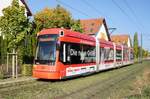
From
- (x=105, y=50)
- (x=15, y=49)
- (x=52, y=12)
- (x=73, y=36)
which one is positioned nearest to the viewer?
(x=73, y=36)

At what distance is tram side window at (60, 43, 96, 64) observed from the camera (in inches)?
864

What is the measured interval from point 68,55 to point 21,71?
602 cm

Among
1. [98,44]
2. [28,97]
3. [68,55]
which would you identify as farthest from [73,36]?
[28,97]

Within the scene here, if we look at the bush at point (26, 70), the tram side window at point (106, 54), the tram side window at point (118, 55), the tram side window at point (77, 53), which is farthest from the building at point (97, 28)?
the bush at point (26, 70)

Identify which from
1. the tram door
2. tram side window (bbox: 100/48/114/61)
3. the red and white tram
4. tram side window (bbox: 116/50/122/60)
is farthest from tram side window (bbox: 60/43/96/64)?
tram side window (bbox: 116/50/122/60)

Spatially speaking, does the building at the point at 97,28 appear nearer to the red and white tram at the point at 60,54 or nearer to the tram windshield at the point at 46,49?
the red and white tram at the point at 60,54

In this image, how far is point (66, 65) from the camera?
22.1 metres

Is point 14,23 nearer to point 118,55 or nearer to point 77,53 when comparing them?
point 77,53

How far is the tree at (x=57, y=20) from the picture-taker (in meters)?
45.2

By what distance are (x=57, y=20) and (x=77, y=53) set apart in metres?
23.0

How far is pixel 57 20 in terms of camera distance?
153 feet

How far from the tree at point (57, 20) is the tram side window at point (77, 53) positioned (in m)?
16.6

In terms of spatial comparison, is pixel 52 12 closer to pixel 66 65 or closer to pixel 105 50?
pixel 105 50

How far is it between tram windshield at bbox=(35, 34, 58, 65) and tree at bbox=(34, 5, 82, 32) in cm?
2140
